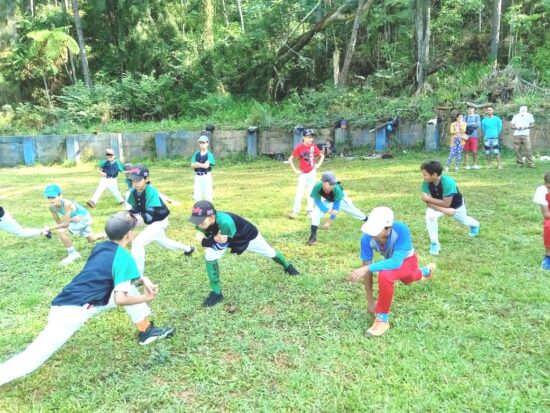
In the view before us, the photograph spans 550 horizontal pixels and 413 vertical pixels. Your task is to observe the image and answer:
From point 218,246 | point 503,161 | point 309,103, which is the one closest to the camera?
point 218,246

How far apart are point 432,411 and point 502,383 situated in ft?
2.18

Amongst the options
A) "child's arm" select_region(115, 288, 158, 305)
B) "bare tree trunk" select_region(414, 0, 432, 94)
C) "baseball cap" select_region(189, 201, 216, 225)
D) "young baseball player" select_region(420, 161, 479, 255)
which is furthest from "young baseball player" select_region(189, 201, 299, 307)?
"bare tree trunk" select_region(414, 0, 432, 94)

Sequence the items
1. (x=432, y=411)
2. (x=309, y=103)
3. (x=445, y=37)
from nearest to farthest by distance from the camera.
→ (x=432, y=411), (x=309, y=103), (x=445, y=37)

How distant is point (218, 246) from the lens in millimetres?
4898

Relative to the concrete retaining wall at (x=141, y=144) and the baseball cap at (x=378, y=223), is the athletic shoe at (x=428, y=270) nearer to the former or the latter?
the baseball cap at (x=378, y=223)

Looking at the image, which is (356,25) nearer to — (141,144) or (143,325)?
(141,144)

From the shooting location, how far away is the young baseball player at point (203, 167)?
8.80m

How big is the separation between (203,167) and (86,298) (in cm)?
537

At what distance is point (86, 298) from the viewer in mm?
3637

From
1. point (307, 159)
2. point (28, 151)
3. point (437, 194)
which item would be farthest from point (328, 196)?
point (28, 151)

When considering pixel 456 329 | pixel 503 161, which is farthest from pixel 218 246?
pixel 503 161

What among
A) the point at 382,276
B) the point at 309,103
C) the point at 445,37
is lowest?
the point at 382,276

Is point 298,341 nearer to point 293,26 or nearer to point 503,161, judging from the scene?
point 503,161

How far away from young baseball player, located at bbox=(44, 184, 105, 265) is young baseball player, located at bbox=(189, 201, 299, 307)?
2595 mm
